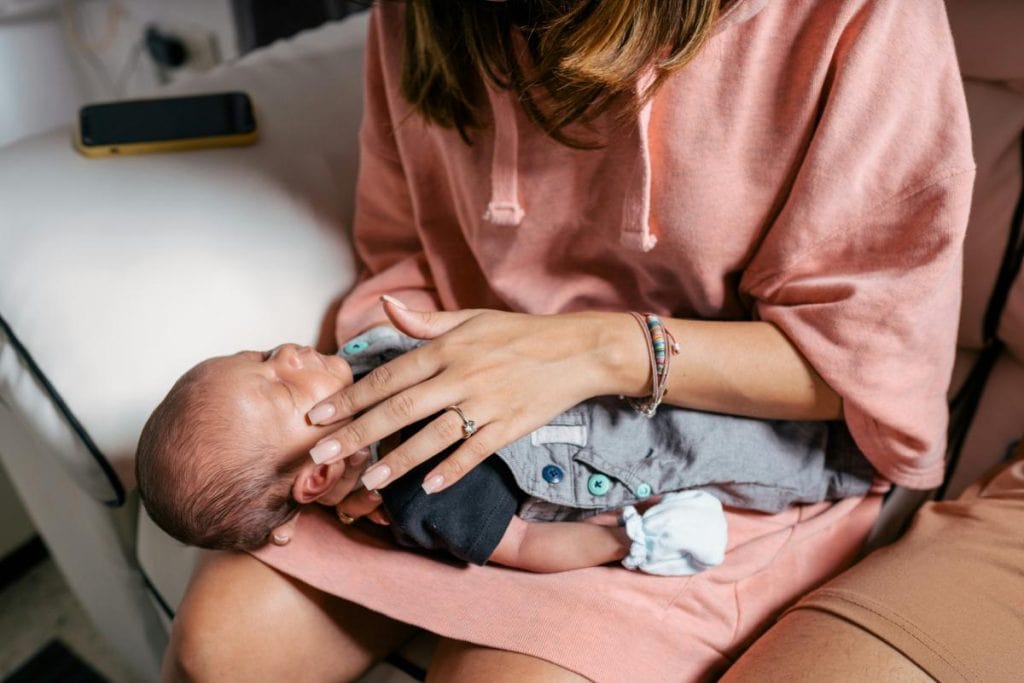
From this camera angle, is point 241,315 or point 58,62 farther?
point 58,62

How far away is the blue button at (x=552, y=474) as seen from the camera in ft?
2.45

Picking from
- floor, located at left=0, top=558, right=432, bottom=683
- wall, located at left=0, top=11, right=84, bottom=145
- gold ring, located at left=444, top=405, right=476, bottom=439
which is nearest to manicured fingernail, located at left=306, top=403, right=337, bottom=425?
gold ring, located at left=444, top=405, right=476, bottom=439

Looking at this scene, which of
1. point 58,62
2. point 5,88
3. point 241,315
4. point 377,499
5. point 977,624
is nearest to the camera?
point 977,624

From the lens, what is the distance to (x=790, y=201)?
687 millimetres

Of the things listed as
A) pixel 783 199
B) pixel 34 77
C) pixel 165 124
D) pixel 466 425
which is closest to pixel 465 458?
pixel 466 425

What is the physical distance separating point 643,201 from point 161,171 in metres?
0.58

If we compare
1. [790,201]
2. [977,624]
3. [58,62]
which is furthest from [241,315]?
[58,62]

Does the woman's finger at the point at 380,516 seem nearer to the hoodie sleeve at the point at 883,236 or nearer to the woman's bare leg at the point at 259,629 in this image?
the woman's bare leg at the point at 259,629

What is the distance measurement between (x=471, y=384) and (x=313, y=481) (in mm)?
164

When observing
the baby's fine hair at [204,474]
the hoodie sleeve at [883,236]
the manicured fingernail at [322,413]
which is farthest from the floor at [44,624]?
the hoodie sleeve at [883,236]

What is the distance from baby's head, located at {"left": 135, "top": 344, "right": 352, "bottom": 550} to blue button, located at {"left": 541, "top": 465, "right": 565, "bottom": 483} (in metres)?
0.19

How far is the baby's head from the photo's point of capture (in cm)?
69

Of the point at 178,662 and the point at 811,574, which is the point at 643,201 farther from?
the point at 178,662

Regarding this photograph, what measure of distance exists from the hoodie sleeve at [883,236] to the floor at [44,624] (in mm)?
1128
